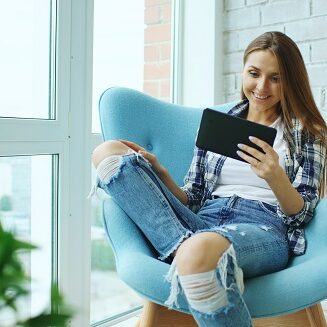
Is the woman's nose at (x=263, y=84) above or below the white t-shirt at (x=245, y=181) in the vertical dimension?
above

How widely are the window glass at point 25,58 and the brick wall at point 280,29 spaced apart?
891 mm

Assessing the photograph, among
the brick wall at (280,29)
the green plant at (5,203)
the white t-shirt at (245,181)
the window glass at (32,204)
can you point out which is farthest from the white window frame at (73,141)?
the brick wall at (280,29)

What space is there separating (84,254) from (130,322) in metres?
0.40

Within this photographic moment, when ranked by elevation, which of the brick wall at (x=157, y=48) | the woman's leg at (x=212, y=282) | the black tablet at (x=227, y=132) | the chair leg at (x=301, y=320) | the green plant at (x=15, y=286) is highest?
the brick wall at (x=157, y=48)

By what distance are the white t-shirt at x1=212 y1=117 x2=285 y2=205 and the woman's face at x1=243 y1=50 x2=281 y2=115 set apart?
0.07 m

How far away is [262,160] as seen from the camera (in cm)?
111

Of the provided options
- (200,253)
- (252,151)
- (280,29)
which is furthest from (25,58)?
(280,29)

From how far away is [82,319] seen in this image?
1.52 m

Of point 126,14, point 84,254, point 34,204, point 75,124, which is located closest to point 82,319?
point 84,254

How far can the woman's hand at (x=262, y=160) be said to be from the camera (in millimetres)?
1097

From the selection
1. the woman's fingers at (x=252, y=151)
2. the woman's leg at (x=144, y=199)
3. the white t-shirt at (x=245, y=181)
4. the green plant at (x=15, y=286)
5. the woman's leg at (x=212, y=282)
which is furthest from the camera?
the white t-shirt at (x=245, y=181)

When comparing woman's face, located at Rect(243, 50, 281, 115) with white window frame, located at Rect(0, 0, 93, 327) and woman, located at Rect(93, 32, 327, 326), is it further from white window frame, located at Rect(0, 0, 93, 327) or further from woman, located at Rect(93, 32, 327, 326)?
white window frame, located at Rect(0, 0, 93, 327)

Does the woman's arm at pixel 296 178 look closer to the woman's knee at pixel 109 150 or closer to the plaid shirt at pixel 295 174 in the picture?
the plaid shirt at pixel 295 174

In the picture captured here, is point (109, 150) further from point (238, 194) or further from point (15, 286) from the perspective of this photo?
point (15, 286)
